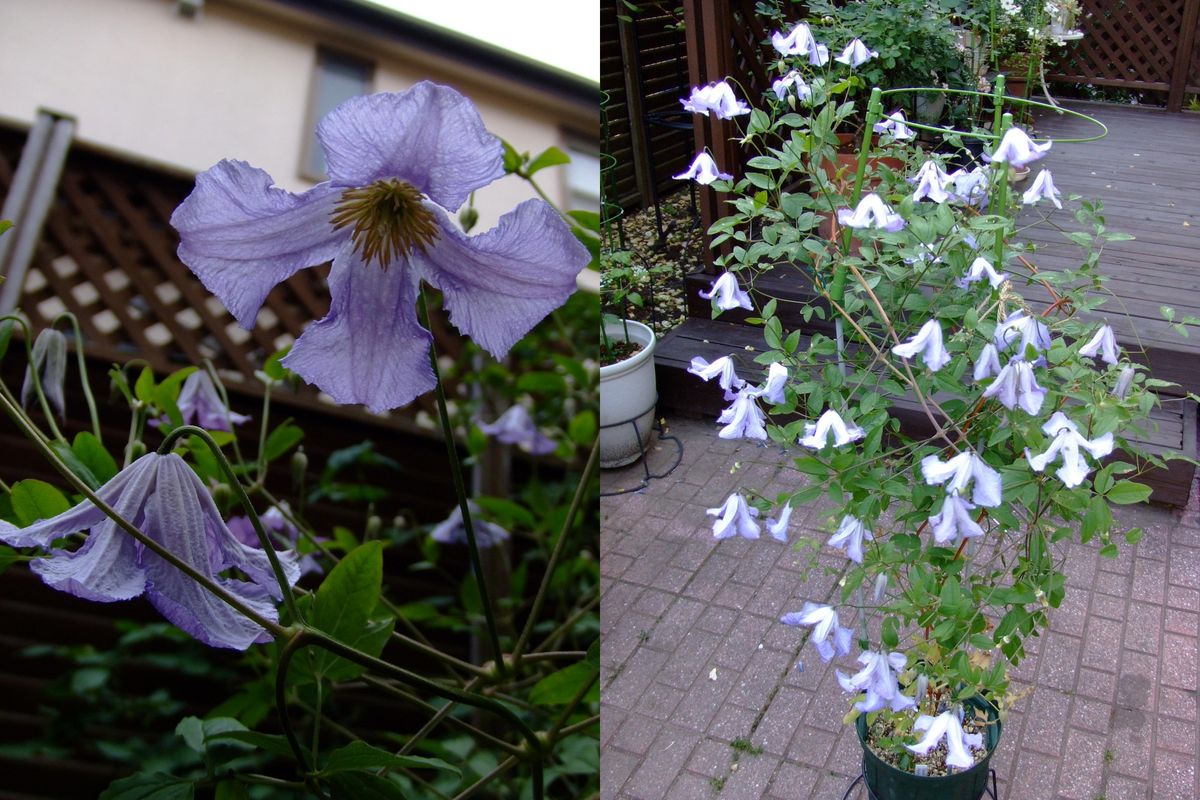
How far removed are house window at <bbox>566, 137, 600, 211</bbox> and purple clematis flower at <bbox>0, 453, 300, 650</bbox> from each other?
24.1 inches

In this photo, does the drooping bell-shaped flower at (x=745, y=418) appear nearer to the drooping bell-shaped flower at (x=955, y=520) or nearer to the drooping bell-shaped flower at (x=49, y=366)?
the drooping bell-shaped flower at (x=955, y=520)

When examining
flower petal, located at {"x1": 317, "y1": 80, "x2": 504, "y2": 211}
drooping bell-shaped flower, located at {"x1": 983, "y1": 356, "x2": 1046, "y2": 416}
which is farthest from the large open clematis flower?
drooping bell-shaped flower, located at {"x1": 983, "y1": 356, "x2": 1046, "y2": 416}

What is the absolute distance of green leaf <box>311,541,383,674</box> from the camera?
0.53m

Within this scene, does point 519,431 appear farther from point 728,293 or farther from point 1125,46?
point 1125,46

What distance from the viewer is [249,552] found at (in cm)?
49

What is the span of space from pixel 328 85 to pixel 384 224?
2.55ft

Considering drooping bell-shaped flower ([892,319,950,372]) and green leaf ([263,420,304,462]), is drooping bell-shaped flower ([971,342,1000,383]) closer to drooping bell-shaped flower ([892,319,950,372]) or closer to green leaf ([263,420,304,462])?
drooping bell-shaped flower ([892,319,950,372])

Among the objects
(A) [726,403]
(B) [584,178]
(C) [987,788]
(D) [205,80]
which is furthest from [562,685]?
(A) [726,403]

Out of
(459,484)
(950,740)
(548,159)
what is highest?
(548,159)

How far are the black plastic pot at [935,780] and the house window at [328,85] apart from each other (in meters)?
1.13

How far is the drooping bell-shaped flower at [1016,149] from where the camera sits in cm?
106

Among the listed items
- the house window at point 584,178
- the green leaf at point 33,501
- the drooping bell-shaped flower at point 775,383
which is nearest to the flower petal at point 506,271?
the green leaf at point 33,501

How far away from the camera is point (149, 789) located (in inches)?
19.9

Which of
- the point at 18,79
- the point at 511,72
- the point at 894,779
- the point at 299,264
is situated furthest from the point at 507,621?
the point at 299,264
